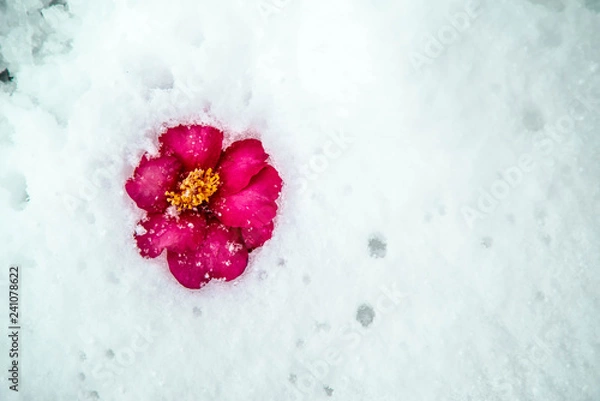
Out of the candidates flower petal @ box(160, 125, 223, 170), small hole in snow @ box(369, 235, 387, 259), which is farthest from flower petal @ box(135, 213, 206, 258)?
small hole in snow @ box(369, 235, 387, 259)

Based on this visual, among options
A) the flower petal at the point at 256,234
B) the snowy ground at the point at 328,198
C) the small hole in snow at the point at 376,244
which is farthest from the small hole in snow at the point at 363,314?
the flower petal at the point at 256,234

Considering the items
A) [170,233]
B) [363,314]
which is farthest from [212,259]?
[363,314]

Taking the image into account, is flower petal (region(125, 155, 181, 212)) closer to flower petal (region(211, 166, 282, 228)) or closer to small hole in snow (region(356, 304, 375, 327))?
flower petal (region(211, 166, 282, 228))

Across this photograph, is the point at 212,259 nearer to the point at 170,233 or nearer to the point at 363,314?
the point at 170,233

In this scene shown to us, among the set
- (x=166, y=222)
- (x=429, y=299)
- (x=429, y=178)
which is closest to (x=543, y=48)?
(x=429, y=178)

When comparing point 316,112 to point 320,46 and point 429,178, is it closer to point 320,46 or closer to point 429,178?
point 320,46

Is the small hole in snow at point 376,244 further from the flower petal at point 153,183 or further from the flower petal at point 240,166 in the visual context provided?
the flower petal at point 153,183
